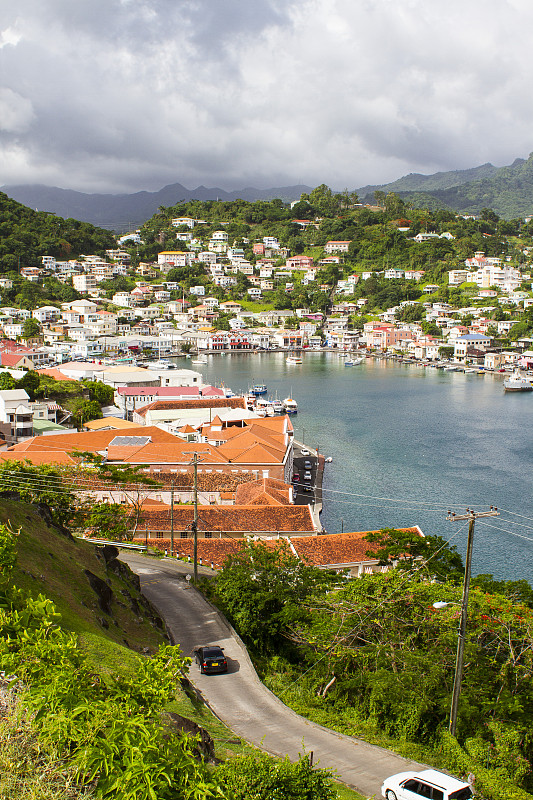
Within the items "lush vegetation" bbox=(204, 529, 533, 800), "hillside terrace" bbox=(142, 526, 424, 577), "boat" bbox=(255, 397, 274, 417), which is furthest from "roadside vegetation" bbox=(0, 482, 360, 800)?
"boat" bbox=(255, 397, 274, 417)

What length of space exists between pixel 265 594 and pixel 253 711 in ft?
7.66

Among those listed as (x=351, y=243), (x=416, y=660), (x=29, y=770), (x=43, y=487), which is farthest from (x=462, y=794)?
(x=351, y=243)

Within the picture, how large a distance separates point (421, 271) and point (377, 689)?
70423 mm

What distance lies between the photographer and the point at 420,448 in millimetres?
25281

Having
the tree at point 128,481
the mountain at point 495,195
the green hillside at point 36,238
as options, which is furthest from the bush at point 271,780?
the mountain at point 495,195

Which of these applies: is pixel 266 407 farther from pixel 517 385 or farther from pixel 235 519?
pixel 517 385

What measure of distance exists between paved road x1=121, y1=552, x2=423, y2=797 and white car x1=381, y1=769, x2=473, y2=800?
222mm

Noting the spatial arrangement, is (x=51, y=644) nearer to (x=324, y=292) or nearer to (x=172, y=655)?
(x=172, y=655)

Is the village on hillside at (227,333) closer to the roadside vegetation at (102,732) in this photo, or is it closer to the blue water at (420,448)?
the blue water at (420,448)

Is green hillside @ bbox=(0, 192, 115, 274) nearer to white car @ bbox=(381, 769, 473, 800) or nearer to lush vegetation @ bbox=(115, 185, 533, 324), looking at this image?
lush vegetation @ bbox=(115, 185, 533, 324)

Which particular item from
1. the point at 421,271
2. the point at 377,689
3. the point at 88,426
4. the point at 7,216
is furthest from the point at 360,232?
the point at 377,689

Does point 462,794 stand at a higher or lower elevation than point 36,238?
lower

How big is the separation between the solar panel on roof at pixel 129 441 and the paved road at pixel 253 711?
30.9 ft

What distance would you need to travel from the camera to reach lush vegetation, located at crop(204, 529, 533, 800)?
19.4 feet
